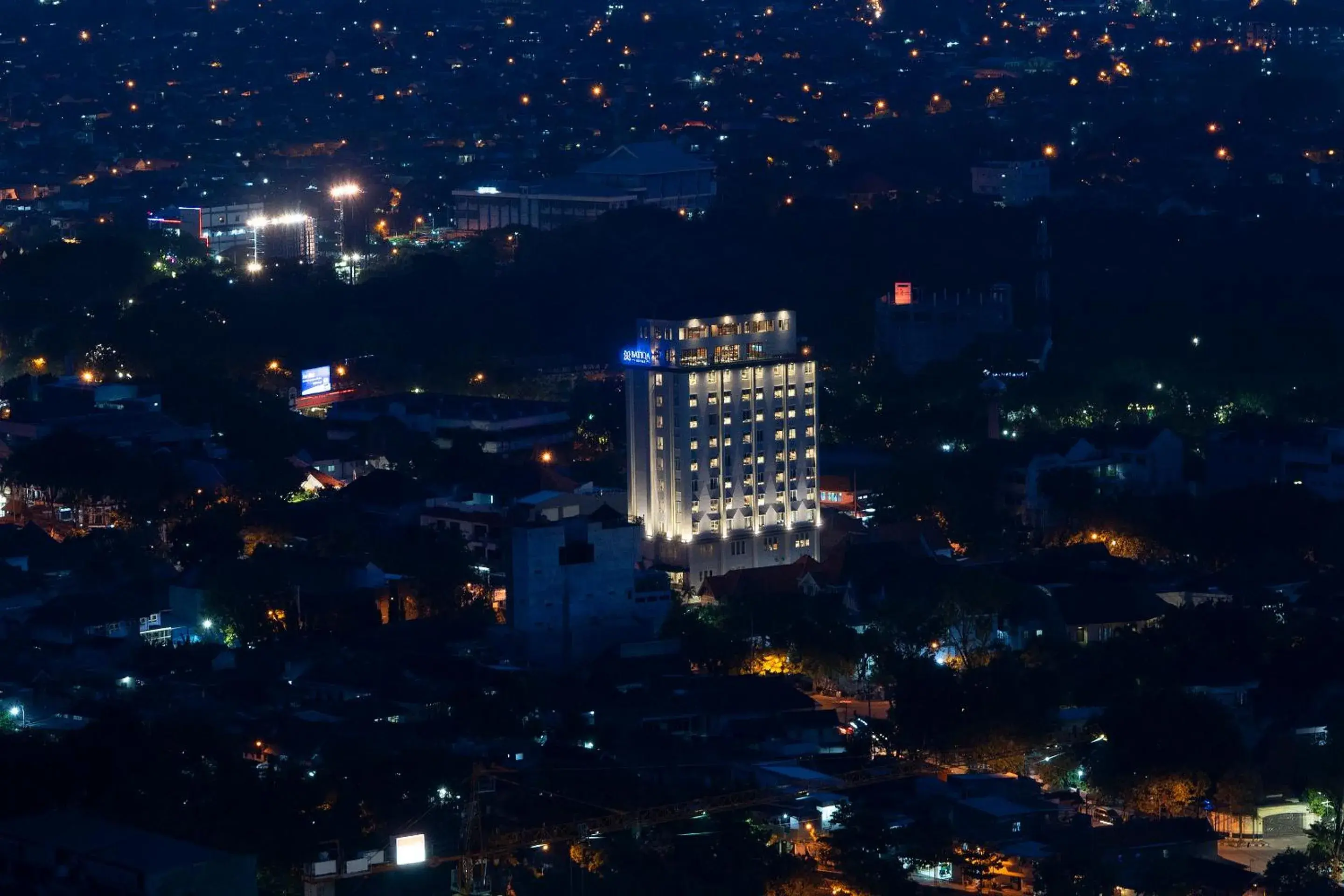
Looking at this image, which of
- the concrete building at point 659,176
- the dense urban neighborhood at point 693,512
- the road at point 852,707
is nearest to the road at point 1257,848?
the dense urban neighborhood at point 693,512

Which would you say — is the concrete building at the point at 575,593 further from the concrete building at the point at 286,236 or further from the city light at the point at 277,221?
the city light at the point at 277,221

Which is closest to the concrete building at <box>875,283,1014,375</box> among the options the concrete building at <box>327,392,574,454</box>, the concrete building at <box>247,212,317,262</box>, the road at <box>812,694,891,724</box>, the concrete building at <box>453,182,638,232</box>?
the concrete building at <box>327,392,574,454</box>

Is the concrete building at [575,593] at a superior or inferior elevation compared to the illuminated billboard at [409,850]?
superior

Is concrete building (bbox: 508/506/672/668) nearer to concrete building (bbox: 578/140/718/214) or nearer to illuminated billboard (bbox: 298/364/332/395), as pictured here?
illuminated billboard (bbox: 298/364/332/395)

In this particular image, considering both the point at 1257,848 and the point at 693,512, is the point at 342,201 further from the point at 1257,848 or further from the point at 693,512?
the point at 1257,848

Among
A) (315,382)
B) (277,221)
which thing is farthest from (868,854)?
(277,221)

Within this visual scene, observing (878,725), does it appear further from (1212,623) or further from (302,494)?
(302,494)

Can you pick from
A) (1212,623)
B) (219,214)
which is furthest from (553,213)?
(1212,623)
